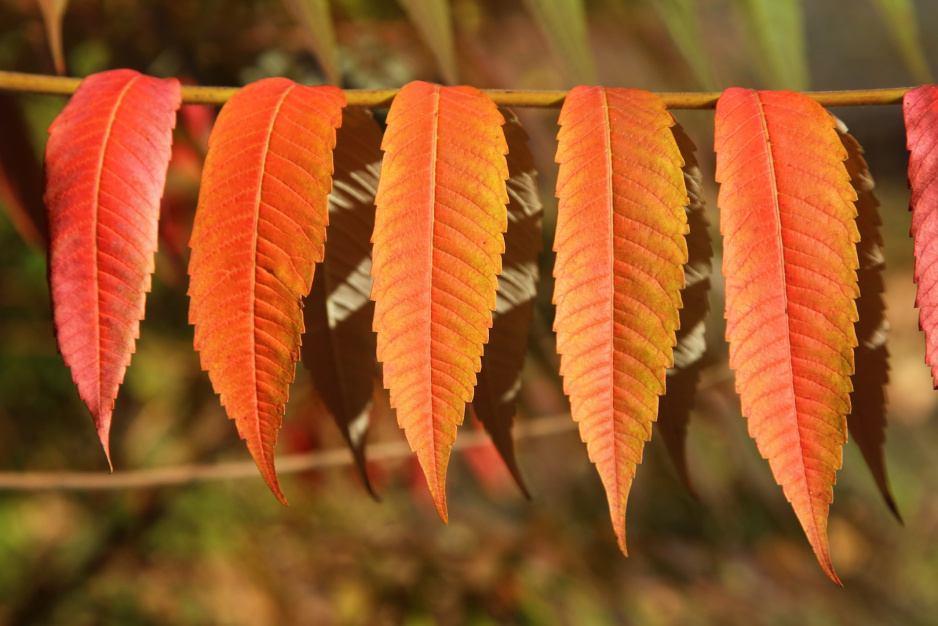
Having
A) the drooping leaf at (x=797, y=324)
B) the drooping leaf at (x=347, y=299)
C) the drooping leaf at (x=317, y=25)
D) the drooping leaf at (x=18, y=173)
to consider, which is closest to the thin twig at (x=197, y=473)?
the drooping leaf at (x=18, y=173)

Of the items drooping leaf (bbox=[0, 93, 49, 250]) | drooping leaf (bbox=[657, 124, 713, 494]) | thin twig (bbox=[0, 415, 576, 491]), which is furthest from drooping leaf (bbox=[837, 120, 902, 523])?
drooping leaf (bbox=[0, 93, 49, 250])

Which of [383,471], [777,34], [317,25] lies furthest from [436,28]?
[383,471]

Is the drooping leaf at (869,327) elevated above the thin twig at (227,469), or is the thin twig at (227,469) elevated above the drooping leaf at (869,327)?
the drooping leaf at (869,327)

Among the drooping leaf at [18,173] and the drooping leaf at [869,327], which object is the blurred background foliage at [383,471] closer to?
the drooping leaf at [18,173]

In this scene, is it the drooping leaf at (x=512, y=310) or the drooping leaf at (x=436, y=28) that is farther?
the drooping leaf at (x=436, y=28)

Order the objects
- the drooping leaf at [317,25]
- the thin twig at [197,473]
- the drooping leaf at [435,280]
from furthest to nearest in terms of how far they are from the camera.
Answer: the thin twig at [197,473] → the drooping leaf at [317,25] → the drooping leaf at [435,280]

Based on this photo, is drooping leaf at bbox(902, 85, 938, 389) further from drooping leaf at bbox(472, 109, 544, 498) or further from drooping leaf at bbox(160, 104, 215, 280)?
drooping leaf at bbox(160, 104, 215, 280)

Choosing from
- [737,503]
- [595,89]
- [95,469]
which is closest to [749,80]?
[737,503]
